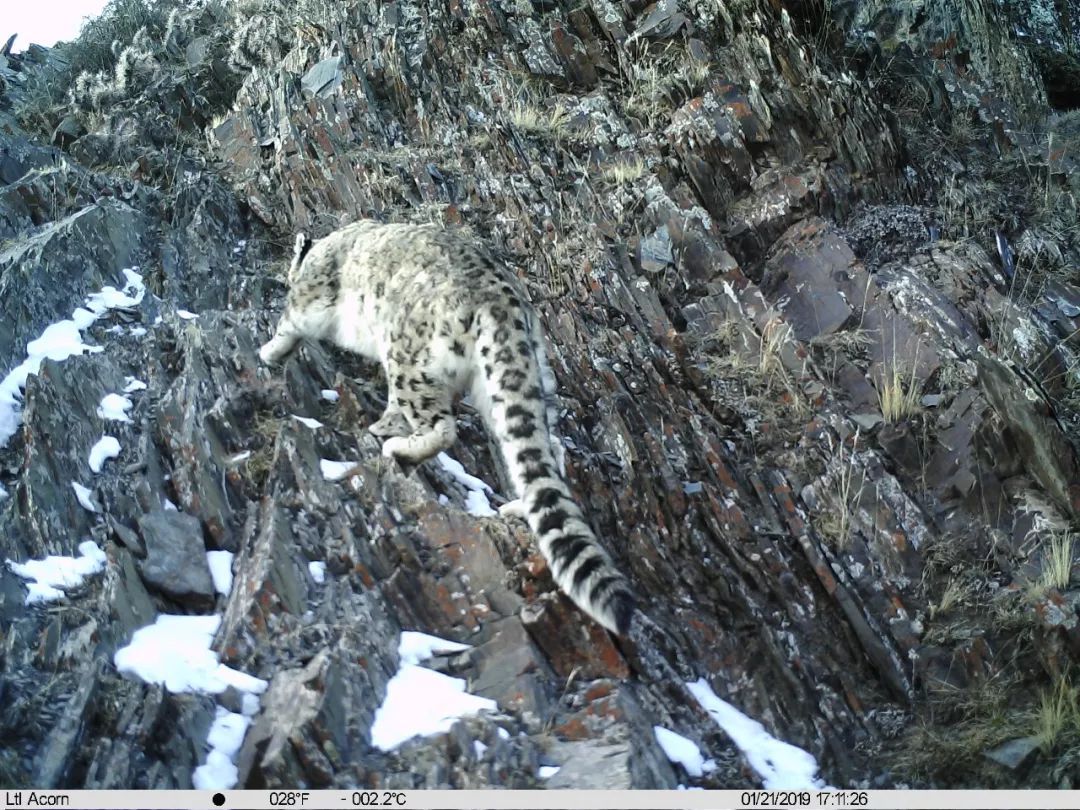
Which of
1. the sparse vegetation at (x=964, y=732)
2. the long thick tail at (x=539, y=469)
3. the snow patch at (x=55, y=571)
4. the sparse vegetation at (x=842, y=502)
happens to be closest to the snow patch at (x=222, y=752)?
the snow patch at (x=55, y=571)

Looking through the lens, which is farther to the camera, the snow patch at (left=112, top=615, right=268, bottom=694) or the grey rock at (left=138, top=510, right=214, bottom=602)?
the grey rock at (left=138, top=510, right=214, bottom=602)

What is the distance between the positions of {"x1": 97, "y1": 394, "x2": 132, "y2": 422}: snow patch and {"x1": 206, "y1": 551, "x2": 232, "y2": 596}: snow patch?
147cm

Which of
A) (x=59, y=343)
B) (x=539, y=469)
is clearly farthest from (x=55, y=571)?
(x=539, y=469)

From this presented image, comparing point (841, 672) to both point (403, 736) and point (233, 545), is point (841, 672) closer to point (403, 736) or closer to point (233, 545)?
point (403, 736)

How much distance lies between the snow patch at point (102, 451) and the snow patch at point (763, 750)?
3.83 metres

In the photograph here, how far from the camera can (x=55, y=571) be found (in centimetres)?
545

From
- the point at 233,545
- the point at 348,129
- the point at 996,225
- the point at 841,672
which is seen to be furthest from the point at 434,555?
the point at 996,225

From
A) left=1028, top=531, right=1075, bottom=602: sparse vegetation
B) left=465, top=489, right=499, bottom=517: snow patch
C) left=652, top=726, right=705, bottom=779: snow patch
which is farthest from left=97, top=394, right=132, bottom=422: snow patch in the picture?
left=1028, top=531, right=1075, bottom=602: sparse vegetation

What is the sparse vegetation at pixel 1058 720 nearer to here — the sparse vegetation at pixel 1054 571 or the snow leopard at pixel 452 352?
the sparse vegetation at pixel 1054 571

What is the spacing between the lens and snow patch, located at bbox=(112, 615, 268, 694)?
4.84m

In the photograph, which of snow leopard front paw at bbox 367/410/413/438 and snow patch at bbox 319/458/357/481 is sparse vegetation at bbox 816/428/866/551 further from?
snow patch at bbox 319/458/357/481

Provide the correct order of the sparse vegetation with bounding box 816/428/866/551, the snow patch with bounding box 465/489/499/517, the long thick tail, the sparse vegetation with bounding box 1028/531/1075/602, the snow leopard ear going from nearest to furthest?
the long thick tail
the snow patch with bounding box 465/489/499/517
the sparse vegetation with bounding box 1028/531/1075/602
the sparse vegetation with bounding box 816/428/866/551
the snow leopard ear

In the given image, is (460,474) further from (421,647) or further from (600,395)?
(600,395)

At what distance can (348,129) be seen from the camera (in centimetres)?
1060
